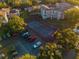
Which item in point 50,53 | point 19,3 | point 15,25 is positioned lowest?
point 50,53

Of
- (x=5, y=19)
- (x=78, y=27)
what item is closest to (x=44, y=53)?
(x=78, y=27)

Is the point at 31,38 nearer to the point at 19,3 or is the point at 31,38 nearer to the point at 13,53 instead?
the point at 13,53

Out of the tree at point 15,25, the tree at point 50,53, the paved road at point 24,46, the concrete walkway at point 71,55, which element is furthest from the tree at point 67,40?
the tree at point 15,25

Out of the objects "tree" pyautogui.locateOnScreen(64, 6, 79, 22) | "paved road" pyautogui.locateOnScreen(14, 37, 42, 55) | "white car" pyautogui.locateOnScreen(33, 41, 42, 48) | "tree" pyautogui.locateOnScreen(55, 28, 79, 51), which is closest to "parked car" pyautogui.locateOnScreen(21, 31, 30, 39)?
"paved road" pyautogui.locateOnScreen(14, 37, 42, 55)

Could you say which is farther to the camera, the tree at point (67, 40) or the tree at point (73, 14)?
the tree at point (73, 14)

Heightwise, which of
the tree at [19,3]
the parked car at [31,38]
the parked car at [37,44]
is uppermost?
the tree at [19,3]

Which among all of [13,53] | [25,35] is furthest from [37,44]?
[13,53]

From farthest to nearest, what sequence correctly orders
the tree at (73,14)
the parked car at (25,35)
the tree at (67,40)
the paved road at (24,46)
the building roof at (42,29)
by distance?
the tree at (73,14), the building roof at (42,29), the parked car at (25,35), the paved road at (24,46), the tree at (67,40)

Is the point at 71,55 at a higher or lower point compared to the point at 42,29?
lower

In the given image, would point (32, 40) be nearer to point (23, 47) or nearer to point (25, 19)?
point (23, 47)

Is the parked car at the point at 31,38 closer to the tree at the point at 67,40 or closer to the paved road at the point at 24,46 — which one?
the paved road at the point at 24,46

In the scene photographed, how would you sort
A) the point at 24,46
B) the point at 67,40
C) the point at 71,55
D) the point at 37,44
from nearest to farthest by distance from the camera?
the point at 67,40 → the point at 71,55 → the point at 37,44 → the point at 24,46

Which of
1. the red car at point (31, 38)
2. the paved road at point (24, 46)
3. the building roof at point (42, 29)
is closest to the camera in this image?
the paved road at point (24, 46)
